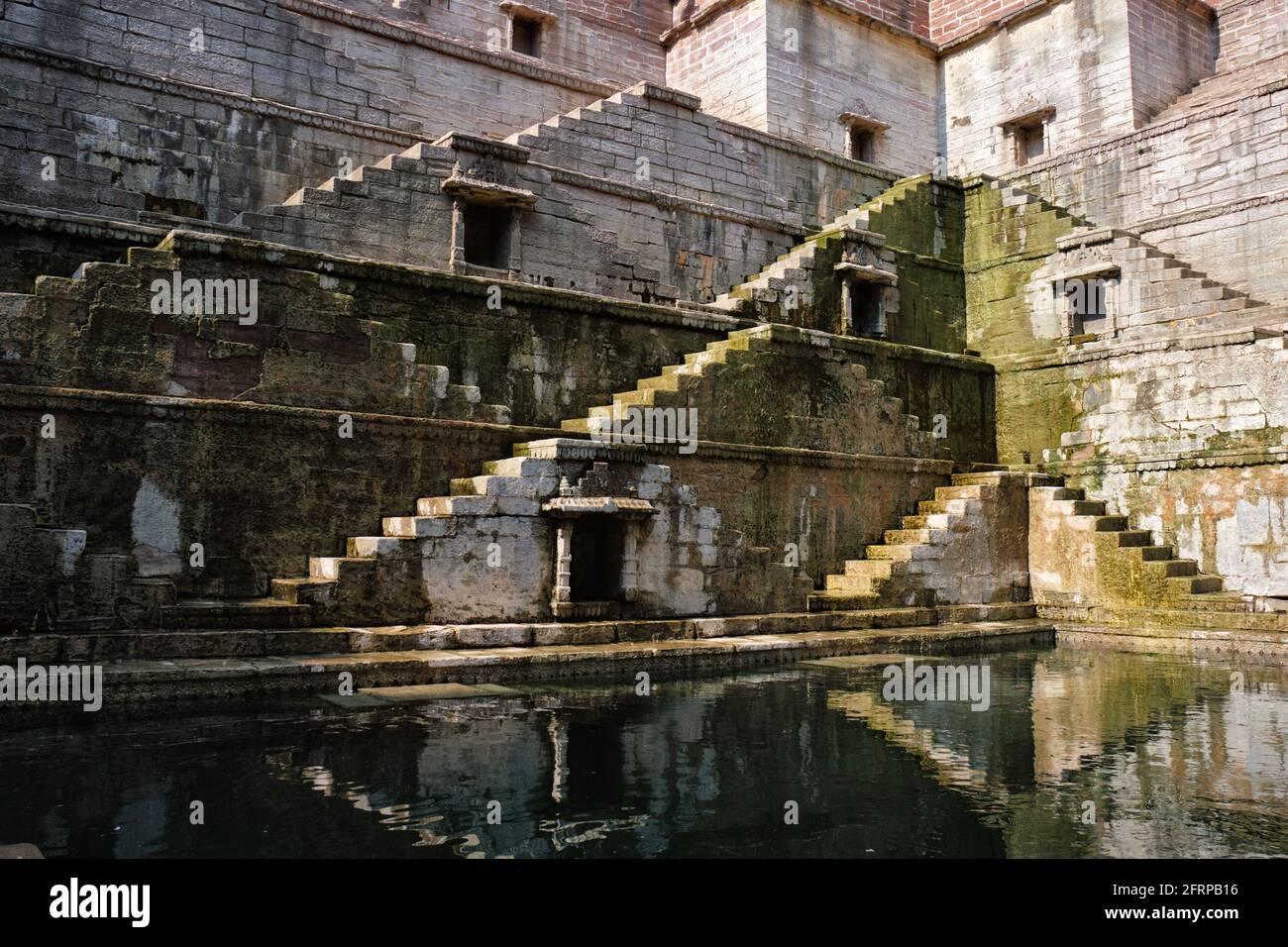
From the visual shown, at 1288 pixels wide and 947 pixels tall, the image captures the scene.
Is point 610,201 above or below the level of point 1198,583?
above

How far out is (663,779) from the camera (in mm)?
5637

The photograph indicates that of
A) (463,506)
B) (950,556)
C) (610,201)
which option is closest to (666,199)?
(610,201)

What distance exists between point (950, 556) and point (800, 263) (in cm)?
515

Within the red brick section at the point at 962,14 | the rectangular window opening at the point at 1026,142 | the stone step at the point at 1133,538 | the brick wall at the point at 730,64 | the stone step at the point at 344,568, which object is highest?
the red brick section at the point at 962,14

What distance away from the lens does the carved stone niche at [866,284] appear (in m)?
16.1

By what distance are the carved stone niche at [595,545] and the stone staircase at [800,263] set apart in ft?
17.7

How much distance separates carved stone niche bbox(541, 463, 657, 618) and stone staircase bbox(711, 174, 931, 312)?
5385 mm

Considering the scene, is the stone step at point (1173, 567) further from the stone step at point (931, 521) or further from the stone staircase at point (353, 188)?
the stone staircase at point (353, 188)

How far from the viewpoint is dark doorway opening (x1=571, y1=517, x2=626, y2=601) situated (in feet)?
34.0

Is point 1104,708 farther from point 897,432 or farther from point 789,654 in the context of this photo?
point 897,432

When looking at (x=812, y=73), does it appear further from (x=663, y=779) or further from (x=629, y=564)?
(x=663, y=779)

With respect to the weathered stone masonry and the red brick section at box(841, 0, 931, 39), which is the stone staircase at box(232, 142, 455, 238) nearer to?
the weathered stone masonry

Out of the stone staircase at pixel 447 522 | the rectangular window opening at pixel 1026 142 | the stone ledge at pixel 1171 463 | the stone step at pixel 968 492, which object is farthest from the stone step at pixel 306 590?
the rectangular window opening at pixel 1026 142

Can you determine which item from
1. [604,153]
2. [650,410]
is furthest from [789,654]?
[604,153]
